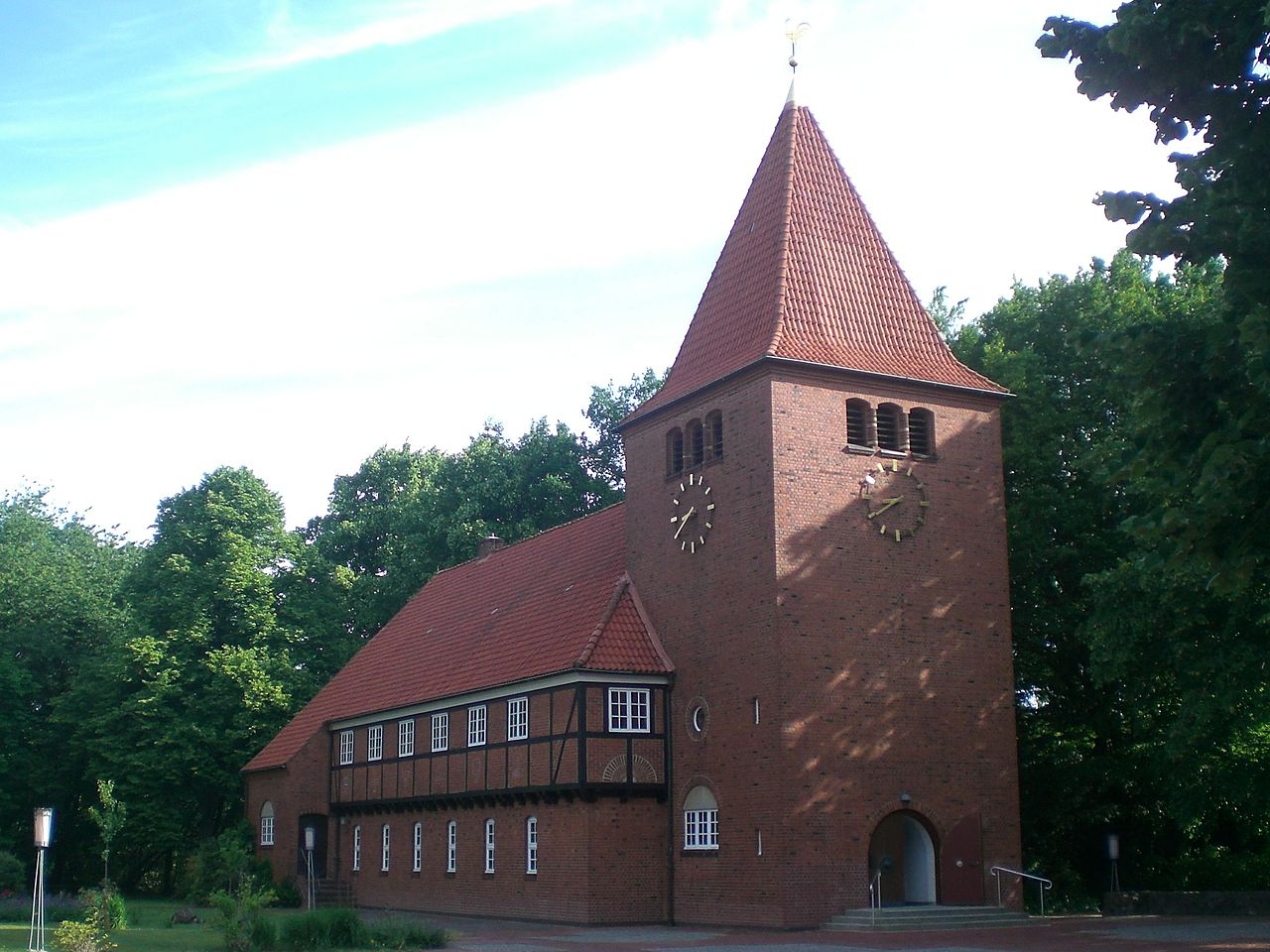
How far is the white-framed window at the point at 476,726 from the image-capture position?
33.4 meters

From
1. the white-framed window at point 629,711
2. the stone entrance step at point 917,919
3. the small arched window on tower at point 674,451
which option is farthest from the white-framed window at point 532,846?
the small arched window on tower at point 674,451

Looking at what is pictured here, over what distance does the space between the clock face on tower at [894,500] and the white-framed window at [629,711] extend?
5.85 meters

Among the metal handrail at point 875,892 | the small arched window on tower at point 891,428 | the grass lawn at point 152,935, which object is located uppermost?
the small arched window on tower at point 891,428

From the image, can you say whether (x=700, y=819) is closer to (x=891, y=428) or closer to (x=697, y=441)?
(x=697, y=441)

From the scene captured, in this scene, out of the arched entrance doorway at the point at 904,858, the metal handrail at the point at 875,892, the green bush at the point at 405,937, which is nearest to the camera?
the green bush at the point at 405,937

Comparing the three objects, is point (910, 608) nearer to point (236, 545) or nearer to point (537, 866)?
point (537, 866)

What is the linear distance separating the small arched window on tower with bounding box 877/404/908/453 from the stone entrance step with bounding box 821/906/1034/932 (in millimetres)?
8646

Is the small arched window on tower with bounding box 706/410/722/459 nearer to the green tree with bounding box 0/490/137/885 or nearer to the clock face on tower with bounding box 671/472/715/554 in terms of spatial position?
the clock face on tower with bounding box 671/472/715/554

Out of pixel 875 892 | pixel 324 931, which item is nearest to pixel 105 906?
pixel 324 931

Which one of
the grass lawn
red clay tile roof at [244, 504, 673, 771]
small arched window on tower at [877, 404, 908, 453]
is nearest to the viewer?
the grass lawn

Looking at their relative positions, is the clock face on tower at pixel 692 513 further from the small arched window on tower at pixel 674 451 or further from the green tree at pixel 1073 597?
the green tree at pixel 1073 597

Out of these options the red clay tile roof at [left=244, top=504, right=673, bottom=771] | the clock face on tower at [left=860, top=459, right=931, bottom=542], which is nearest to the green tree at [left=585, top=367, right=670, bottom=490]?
the red clay tile roof at [left=244, top=504, right=673, bottom=771]

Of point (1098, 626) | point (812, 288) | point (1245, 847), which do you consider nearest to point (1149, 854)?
point (1245, 847)

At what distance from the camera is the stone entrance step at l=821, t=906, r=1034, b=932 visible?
2612 cm
